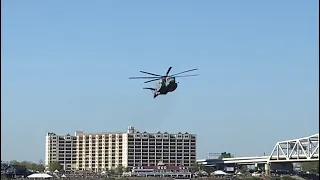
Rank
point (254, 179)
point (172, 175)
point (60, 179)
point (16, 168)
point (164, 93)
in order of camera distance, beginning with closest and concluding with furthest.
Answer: point (164, 93), point (60, 179), point (254, 179), point (16, 168), point (172, 175)

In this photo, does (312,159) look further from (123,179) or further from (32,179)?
(32,179)

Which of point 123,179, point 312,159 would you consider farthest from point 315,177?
point 123,179

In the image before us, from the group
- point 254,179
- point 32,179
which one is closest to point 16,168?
point 32,179

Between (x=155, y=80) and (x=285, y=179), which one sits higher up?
(x=155, y=80)

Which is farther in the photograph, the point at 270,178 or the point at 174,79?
the point at 270,178

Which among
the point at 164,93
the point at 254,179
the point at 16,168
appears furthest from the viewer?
the point at 16,168

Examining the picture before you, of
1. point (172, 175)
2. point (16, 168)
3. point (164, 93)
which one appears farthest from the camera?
point (172, 175)

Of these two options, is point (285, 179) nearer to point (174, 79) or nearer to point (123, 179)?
point (123, 179)

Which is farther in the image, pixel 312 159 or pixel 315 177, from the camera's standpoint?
pixel 312 159

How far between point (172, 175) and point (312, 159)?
3674 cm

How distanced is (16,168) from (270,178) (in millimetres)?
59717

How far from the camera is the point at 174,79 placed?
58000mm

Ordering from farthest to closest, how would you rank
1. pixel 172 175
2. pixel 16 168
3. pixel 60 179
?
pixel 172 175 → pixel 16 168 → pixel 60 179

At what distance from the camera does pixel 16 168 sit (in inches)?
7141
